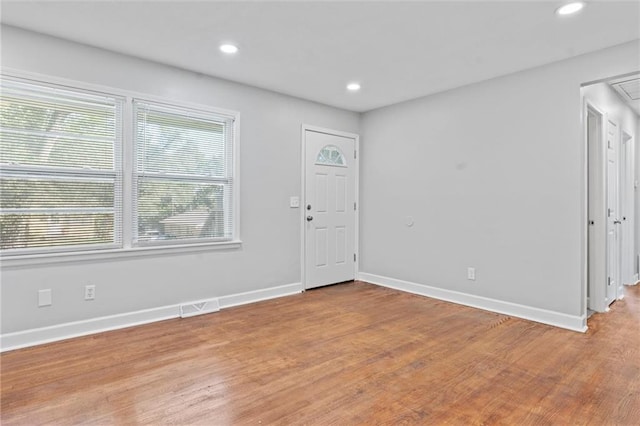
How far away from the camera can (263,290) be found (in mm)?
4168

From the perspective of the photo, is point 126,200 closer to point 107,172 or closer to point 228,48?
point 107,172

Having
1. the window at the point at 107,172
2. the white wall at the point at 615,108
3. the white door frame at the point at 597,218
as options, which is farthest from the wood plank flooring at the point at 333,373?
the white wall at the point at 615,108

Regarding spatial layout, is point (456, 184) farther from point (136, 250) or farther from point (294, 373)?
point (136, 250)

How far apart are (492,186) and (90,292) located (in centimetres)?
398

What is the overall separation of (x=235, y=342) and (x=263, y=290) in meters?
1.29

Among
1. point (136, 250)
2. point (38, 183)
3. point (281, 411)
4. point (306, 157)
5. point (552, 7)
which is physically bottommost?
point (281, 411)

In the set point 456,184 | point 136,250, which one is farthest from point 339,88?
point 136,250

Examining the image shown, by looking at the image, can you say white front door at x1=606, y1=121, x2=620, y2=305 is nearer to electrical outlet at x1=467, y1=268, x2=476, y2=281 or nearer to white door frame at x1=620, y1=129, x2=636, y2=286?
white door frame at x1=620, y1=129, x2=636, y2=286

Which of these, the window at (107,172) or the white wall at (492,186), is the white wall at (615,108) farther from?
the window at (107,172)

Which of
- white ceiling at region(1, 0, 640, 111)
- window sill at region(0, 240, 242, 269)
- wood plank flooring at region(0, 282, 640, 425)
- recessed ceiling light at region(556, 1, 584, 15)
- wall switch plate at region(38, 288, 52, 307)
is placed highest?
white ceiling at region(1, 0, 640, 111)

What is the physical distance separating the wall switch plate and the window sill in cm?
22

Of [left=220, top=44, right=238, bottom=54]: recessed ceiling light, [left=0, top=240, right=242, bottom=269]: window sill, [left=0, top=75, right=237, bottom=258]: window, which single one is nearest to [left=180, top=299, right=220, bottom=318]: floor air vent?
[left=0, top=240, right=242, bottom=269]: window sill

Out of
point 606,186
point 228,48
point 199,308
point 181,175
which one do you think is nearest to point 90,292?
point 199,308

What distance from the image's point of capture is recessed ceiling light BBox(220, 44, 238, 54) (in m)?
3.01
